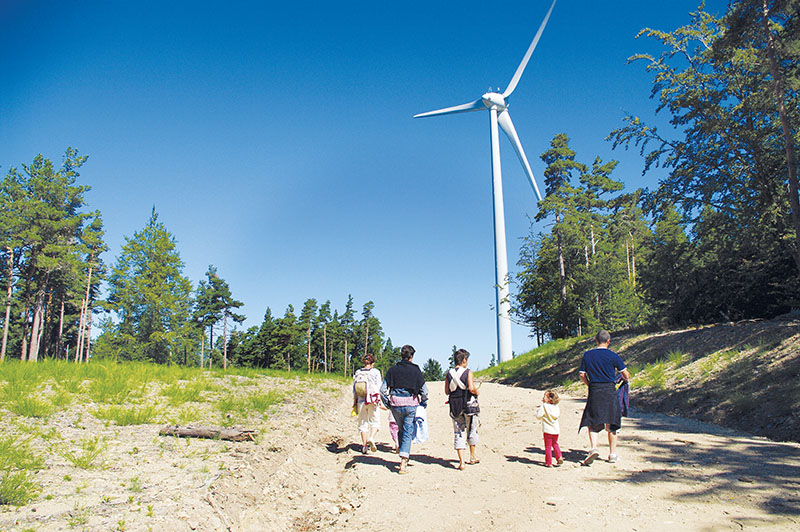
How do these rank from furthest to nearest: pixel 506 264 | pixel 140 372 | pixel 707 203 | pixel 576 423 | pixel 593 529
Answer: pixel 506 264
pixel 707 203
pixel 140 372
pixel 576 423
pixel 593 529

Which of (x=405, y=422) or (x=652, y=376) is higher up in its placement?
(x=652, y=376)

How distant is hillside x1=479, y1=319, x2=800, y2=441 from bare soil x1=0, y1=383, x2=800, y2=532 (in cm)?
141

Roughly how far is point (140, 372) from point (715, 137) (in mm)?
22459

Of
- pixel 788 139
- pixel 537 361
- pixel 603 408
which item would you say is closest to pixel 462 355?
pixel 603 408

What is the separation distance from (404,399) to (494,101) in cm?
3966

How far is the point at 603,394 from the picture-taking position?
323 inches

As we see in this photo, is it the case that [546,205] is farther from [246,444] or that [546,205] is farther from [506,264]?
[246,444]

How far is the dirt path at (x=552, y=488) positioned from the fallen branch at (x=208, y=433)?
3.74 feet

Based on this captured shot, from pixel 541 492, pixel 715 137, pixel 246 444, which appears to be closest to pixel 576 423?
pixel 541 492

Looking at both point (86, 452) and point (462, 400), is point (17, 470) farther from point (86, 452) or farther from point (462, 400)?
point (462, 400)

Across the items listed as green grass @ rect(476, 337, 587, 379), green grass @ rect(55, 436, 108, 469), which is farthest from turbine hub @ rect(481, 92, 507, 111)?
green grass @ rect(55, 436, 108, 469)

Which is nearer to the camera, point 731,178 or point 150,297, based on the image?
point 731,178

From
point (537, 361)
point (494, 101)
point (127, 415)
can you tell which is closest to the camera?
point (127, 415)

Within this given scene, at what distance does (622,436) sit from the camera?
10.1 metres
